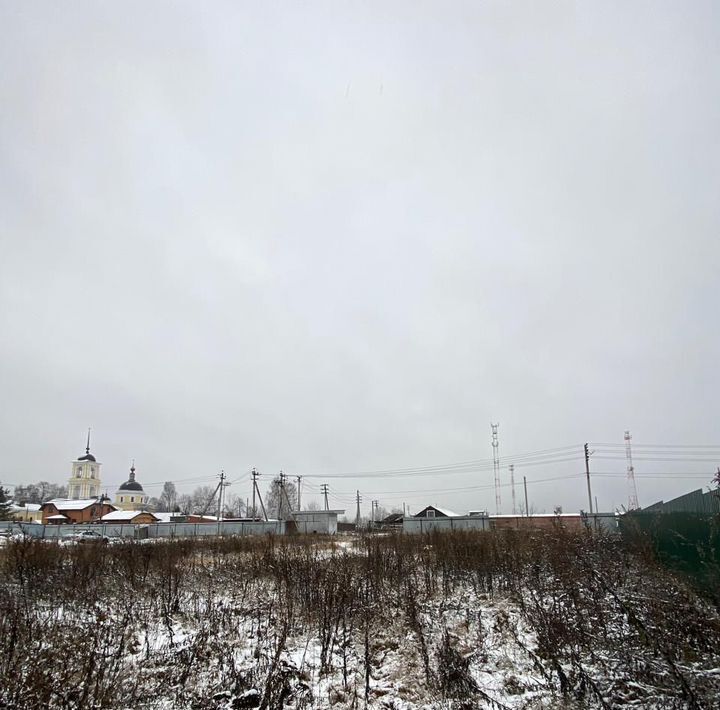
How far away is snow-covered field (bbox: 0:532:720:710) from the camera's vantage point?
24.7 ft

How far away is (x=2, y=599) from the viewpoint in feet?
Answer: 35.1

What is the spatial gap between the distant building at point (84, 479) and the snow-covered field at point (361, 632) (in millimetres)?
92190

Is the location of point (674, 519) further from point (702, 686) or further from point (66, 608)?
point (66, 608)

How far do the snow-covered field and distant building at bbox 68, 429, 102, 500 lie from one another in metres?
92.2

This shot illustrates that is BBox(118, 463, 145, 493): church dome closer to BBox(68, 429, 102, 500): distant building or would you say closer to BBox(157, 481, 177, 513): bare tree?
BBox(68, 429, 102, 500): distant building

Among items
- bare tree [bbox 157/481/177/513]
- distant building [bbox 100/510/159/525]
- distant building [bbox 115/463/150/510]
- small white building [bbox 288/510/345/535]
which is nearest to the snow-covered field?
small white building [bbox 288/510/345/535]

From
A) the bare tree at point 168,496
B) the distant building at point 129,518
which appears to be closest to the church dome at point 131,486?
the distant building at point 129,518

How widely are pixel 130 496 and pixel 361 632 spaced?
Answer: 89.7 metres

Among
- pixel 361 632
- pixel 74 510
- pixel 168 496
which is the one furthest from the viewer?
pixel 168 496

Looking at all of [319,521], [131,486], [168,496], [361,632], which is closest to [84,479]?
[131,486]

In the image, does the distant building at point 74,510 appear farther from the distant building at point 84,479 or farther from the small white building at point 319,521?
the small white building at point 319,521

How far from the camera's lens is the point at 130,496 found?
89625mm

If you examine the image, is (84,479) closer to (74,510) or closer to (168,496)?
(74,510)

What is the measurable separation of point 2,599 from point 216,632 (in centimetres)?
436
